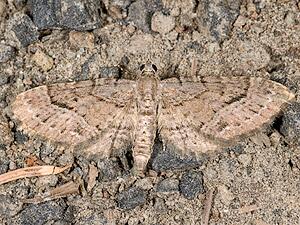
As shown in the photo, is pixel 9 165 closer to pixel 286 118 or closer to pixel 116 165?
pixel 116 165

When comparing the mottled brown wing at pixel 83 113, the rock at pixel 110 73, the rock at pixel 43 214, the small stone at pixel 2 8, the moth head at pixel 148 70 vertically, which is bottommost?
the rock at pixel 43 214

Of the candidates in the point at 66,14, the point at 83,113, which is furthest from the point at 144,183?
the point at 66,14

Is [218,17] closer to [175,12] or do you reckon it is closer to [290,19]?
[175,12]

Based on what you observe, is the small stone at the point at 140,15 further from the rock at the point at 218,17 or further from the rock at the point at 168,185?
the rock at the point at 168,185

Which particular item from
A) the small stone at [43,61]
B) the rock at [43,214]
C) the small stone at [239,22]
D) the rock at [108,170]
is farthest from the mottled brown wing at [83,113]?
the small stone at [239,22]

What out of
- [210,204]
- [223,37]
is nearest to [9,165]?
[210,204]

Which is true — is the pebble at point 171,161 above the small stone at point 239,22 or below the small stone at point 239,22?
below

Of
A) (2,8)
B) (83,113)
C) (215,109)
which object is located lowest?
(83,113)

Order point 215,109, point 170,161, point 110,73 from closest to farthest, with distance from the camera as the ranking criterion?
point 215,109 → point 170,161 → point 110,73
